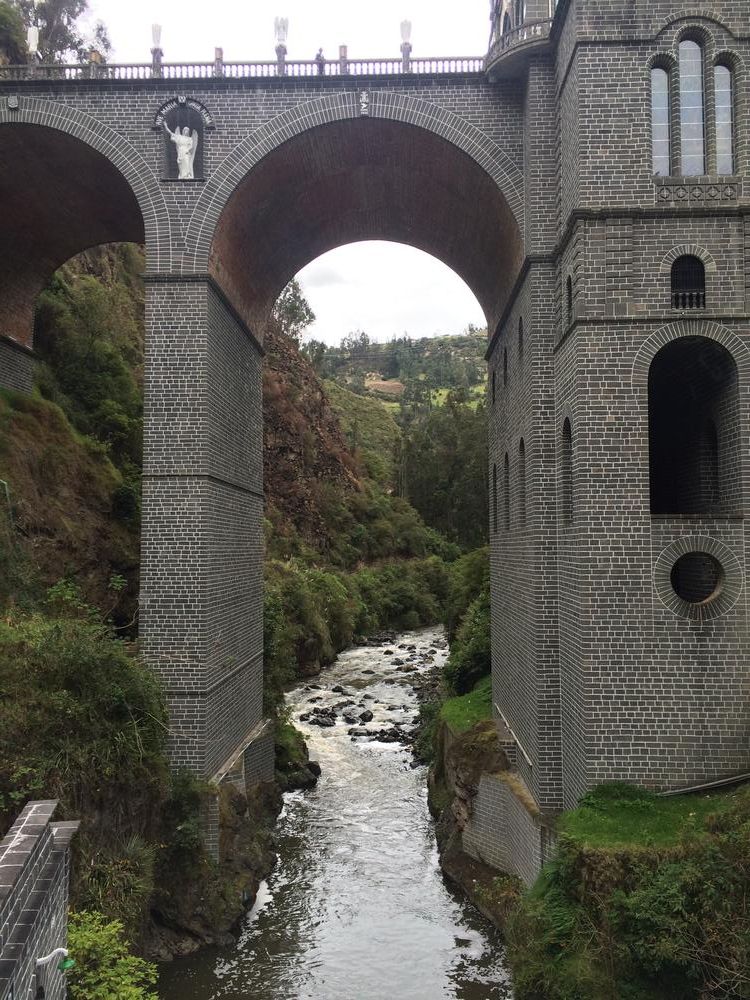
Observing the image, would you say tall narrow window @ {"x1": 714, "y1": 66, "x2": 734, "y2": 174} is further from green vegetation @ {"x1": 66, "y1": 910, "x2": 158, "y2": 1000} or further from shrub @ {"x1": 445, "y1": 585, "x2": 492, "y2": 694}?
green vegetation @ {"x1": 66, "y1": 910, "x2": 158, "y2": 1000}

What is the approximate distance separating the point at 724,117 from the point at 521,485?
6.12 metres

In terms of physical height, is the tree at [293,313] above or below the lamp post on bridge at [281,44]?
above

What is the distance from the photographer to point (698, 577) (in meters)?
10.9

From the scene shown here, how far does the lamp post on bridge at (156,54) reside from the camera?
41.2 ft

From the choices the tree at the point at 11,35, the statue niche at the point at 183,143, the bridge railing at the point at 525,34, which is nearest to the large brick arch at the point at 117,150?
the statue niche at the point at 183,143

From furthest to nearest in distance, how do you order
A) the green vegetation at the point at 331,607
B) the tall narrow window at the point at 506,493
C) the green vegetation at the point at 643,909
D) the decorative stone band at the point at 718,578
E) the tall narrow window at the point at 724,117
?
the green vegetation at the point at 331,607, the tall narrow window at the point at 506,493, the tall narrow window at the point at 724,117, the decorative stone band at the point at 718,578, the green vegetation at the point at 643,909

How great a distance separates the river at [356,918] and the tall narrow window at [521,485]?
6.54 m

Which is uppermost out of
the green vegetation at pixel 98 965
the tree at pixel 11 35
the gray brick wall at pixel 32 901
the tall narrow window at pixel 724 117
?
the tree at pixel 11 35

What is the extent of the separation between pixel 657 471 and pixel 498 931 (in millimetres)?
8268

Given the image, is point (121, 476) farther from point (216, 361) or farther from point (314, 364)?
point (314, 364)

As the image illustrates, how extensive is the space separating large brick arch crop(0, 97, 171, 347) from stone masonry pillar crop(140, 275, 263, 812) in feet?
3.65

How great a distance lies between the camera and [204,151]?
1251cm

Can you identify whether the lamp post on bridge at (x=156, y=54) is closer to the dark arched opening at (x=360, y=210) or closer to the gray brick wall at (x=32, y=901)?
the dark arched opening at (x=360, y=210)

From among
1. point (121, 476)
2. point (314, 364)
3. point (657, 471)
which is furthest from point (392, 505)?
point (657, 471)
